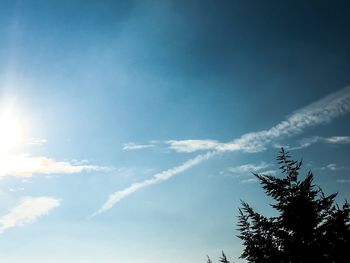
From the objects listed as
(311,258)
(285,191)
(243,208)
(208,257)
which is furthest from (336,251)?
(208,257)

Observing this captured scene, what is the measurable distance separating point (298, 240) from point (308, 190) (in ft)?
5.76

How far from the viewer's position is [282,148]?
13.2 meters

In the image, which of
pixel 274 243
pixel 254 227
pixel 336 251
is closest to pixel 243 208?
pixel 254 227

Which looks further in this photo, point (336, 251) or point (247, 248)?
point (247, 248)

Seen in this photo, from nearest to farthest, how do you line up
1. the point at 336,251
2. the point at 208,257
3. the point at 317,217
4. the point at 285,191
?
the point at 336,251, the point at 317,217, the point at 285,191, the point at 208,257

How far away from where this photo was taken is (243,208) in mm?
13008

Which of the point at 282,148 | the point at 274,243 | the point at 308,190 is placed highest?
the point at 282,148

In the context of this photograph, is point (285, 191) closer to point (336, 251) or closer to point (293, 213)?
point (293, 213)

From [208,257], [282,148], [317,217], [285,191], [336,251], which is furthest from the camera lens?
[208,257]

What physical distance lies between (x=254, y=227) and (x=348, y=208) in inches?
121

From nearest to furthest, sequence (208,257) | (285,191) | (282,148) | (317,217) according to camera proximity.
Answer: (317,217) → (285,191) → (282,148) → (208,257)

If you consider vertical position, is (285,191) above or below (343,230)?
above

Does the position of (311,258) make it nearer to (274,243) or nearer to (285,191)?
(274,243)

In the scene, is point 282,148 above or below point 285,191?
above
